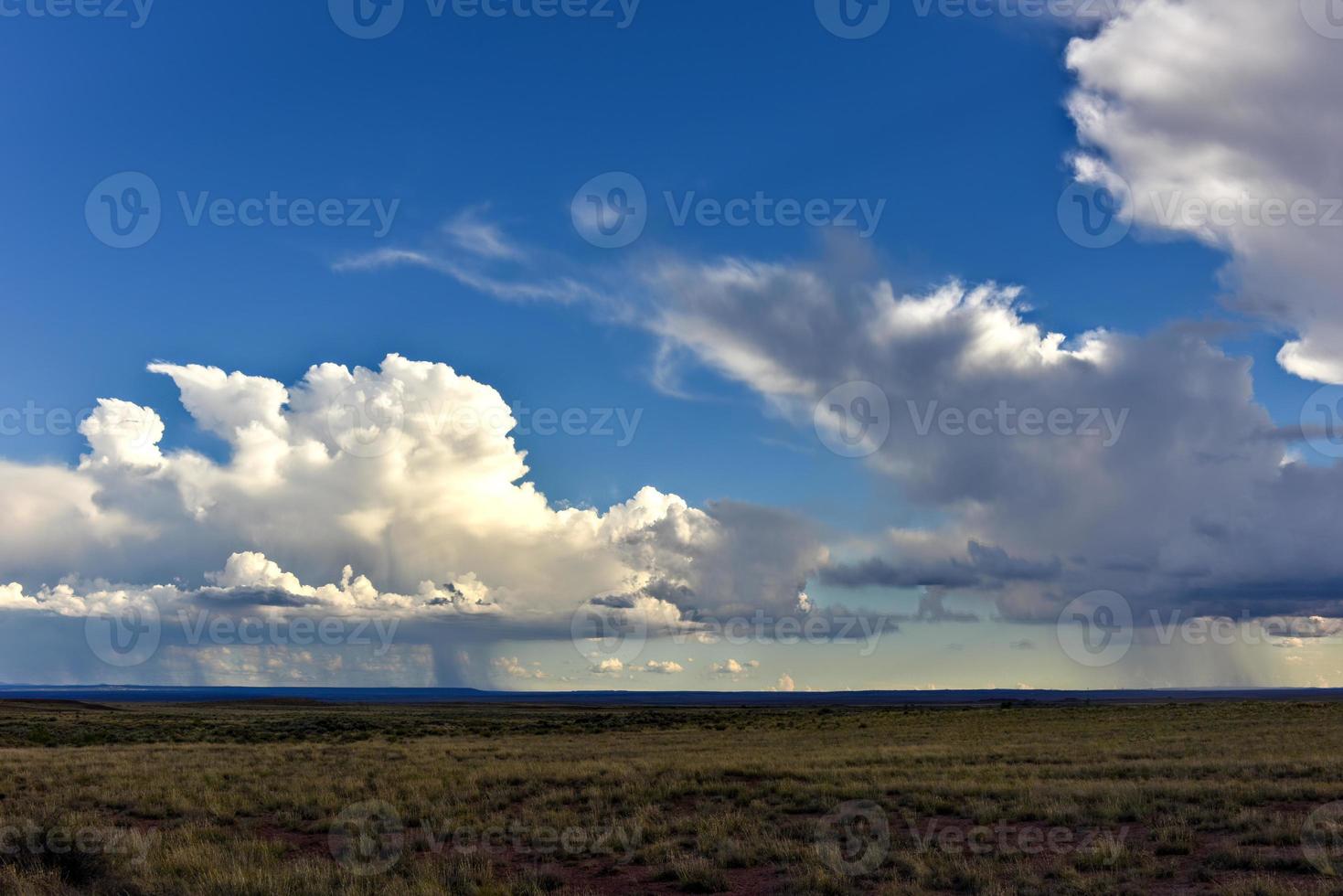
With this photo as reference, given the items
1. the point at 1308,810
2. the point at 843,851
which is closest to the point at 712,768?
the point at 843,851

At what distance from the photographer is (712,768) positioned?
1025 inches

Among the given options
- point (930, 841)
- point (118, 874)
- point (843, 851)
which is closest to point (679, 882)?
point (843, 851)

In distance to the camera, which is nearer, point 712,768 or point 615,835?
point 615,835

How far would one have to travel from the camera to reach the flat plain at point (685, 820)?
1288 cm

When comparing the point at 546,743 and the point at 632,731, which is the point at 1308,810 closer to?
the point at 546,743

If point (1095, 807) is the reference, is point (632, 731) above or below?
below

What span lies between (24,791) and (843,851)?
2077 cm

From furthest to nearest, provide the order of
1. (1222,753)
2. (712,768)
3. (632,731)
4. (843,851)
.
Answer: (632,731)
(1222,753)
(712,768)
(843,851)

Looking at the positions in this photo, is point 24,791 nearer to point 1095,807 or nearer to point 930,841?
point 930,841

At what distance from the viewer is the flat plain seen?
42.2 ft

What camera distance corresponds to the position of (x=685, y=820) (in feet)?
59.8

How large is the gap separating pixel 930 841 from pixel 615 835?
5.56m

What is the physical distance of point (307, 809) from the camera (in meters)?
20.0

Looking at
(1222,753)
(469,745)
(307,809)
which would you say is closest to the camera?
(307,809)
